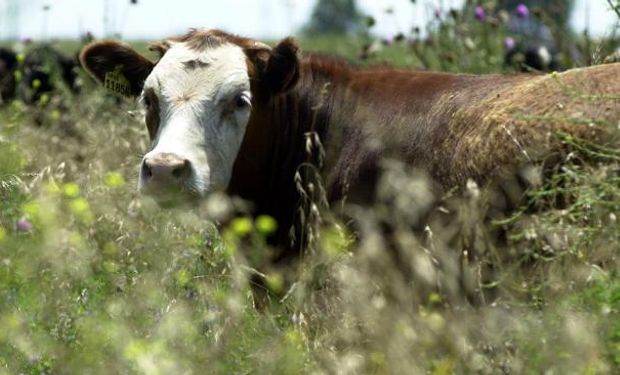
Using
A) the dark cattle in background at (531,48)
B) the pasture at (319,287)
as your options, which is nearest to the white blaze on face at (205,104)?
the pasture at (319,287)

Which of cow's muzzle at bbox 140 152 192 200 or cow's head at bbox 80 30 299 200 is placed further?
cow's head at bbox 80 30 299 200

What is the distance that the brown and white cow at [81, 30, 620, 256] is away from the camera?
627cm

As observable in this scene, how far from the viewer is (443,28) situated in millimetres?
11422

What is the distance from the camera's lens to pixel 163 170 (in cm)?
626

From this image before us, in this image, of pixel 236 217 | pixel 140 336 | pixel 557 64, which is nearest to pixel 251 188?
pixel 236 217

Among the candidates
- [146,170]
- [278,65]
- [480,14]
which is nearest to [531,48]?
[480,14]

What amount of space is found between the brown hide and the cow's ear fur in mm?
112

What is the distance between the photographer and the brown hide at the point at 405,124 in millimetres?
6168

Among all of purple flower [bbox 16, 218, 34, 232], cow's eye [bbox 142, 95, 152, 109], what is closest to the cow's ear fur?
cow's eye [bbox 142, 95, 152, 109]

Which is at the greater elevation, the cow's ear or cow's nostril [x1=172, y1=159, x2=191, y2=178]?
the cow's ear

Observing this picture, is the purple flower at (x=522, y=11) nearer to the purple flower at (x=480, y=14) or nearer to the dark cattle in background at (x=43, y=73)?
the purple flower at (x=480, y=14)

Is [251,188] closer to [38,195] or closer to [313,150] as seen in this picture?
[313,150]

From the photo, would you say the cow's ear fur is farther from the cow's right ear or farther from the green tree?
the green tree

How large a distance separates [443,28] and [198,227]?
16.9 feet
